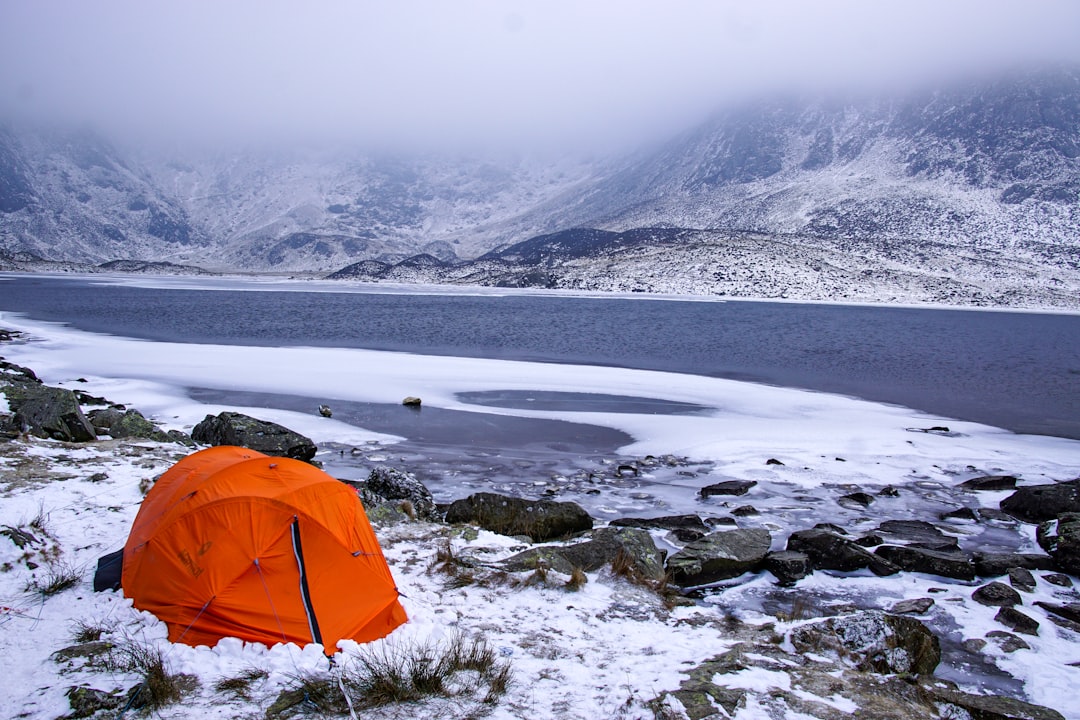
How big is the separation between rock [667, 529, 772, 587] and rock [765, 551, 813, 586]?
0.19m

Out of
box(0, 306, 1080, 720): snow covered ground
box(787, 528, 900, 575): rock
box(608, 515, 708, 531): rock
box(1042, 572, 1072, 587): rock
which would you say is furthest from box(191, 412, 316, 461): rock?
box(1042, 572, 1072, 587): rock

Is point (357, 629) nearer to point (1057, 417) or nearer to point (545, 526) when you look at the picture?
point (545, 526)

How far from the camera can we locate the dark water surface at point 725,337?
28781mm

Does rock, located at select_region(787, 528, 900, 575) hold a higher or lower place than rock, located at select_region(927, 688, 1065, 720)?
lower

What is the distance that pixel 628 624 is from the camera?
25.7 ft

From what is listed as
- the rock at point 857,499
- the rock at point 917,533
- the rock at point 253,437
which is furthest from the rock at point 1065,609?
the rock at point 253,437

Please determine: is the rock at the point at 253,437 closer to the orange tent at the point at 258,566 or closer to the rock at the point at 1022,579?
the orange tent at the point at 258,566

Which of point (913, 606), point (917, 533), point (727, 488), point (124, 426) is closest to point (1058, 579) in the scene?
point (917, 533)

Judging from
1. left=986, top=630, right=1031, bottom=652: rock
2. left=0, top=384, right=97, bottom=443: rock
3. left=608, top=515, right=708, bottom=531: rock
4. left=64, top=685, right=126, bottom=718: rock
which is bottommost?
left=608, top=515, right=708, bottom=531: rock

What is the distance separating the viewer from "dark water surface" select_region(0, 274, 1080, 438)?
28781mm

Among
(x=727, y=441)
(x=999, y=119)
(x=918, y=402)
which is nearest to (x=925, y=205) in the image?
(x=999, y=119)

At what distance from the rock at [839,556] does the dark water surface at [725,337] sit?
49.7 feet

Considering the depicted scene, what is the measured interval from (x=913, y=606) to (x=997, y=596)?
131 centimetres

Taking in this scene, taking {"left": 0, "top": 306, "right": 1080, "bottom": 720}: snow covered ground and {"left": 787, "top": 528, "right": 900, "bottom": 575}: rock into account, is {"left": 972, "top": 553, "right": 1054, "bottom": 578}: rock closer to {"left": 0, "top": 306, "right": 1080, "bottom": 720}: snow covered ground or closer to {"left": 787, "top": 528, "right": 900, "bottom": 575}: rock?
{"left": 0, "top": 306, "right": 1080, "bottom": 720}: snow covered ground
